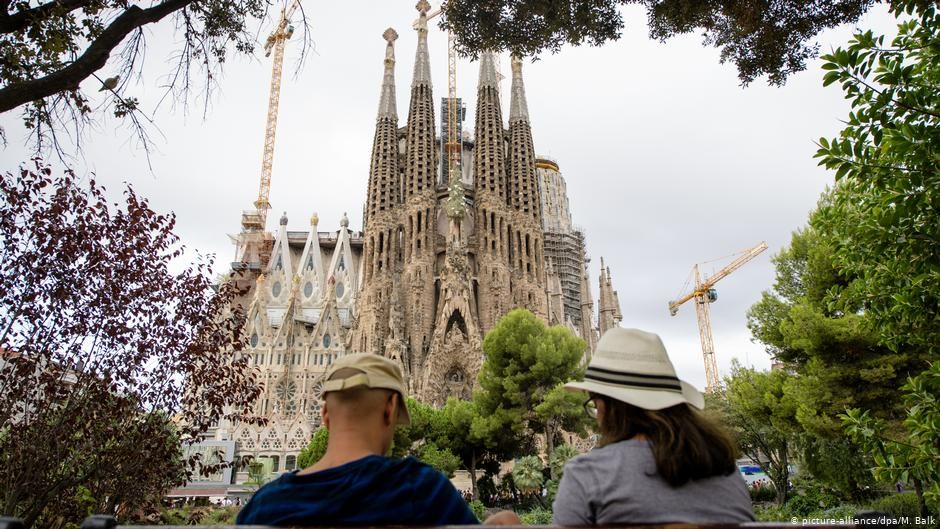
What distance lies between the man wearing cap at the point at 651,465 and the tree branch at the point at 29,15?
14.6 feet

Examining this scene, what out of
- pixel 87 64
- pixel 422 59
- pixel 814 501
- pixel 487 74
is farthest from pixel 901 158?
pixel 422 59

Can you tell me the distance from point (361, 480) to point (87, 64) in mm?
3757

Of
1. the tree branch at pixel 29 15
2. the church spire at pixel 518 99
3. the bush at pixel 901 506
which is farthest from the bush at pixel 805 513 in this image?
the church spire at pixel 518 99

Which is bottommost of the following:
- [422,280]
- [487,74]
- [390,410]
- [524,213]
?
[390,410]

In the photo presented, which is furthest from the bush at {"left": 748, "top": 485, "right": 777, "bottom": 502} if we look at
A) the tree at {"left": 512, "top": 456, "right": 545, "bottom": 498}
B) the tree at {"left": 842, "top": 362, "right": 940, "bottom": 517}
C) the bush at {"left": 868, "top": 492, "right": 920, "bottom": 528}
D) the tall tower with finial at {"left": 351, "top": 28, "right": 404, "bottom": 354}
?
the tall tower with finial at {"left": 351, "top": 28, "right": 404, "bottom": 354}

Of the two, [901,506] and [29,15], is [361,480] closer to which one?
[29,15]

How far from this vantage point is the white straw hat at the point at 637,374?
1.82 m

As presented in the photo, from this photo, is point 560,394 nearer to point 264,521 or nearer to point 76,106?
point 76,106

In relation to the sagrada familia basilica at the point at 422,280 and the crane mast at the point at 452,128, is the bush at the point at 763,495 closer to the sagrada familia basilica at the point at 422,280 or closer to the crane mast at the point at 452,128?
the sagrada familia basilica at the point at 422,280

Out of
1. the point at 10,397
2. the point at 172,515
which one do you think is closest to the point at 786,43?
the point at 10,397

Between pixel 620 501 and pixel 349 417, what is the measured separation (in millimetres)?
841

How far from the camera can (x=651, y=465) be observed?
166 cm

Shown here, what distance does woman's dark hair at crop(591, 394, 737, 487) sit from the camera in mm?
1640

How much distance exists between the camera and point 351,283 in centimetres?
4984
